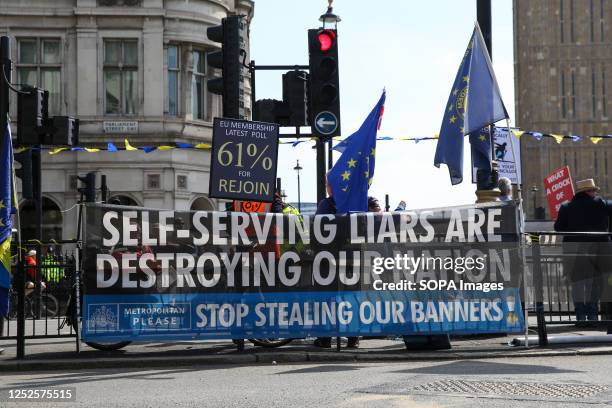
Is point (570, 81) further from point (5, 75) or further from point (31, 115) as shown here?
point (5, 75)

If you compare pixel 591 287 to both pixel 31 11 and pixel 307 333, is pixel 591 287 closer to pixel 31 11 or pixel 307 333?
pixel 307 333

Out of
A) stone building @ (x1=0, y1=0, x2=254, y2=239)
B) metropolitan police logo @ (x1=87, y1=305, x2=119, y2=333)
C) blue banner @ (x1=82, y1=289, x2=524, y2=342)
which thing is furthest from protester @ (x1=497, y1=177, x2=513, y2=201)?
stone building @ (x1=0, y1=0, x2=254, y2=239)

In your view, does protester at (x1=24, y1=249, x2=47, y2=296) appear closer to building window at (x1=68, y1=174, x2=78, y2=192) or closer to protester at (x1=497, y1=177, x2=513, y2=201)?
protester at (x1=497, y1=177, x2=513, y2=201)

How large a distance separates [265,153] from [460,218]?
2.42 meters

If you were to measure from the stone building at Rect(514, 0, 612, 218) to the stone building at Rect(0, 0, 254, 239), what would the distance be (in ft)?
317

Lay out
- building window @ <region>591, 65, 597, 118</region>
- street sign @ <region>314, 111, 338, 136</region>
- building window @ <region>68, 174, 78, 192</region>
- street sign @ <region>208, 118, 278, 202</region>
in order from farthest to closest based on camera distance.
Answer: building window @ <region>591, 65, 597, 118</region> < building window @ <region>68, 174, 78, 192</region> < street sign @ <region>314, 111, 338, 136</region> < street sign @ <region>208, 118, 278, 202</region>

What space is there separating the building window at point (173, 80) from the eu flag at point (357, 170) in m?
23.3

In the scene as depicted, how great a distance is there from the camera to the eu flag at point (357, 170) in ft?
46.7

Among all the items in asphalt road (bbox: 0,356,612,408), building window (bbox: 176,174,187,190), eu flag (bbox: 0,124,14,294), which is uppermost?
building window (bbox: 176,174,187,190)

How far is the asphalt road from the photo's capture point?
28.8 feet

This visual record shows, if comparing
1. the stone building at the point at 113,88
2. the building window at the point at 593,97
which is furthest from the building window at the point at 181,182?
the building window at the point at 593,97

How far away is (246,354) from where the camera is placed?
12375mm

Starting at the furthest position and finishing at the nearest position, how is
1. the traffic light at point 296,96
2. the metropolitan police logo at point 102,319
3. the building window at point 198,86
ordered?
the building window at point 198,86, the traffic light at point 296,96, the metropolitan police logo at point 102,319

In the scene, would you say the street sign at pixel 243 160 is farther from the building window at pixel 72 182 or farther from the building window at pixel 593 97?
the building window at pixel 593 97
